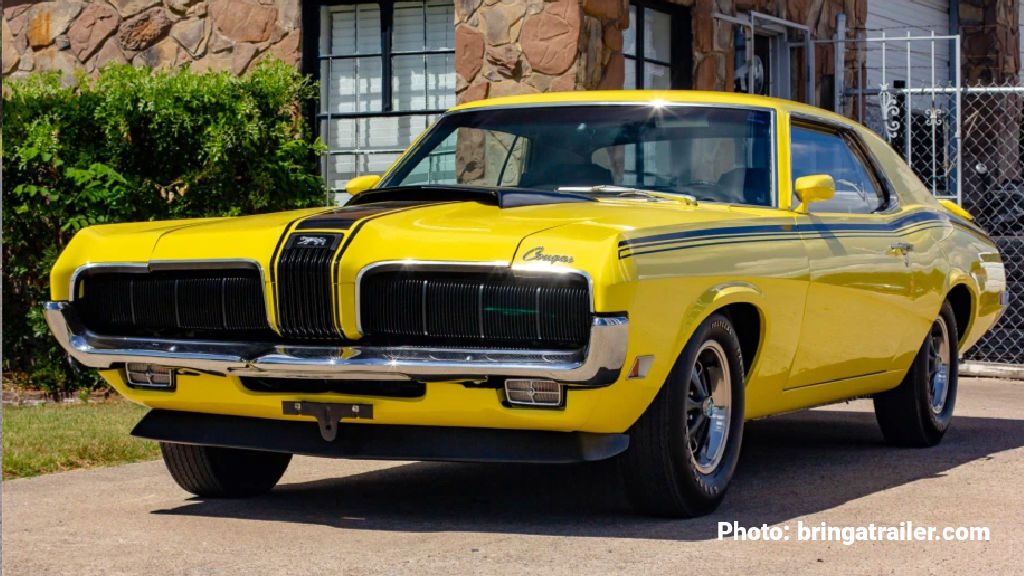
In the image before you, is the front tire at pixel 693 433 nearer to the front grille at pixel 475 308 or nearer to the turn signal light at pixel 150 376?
the front grille at pixel 475 308

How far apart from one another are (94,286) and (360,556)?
172cm

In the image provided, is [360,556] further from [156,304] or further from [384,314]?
[156,304]

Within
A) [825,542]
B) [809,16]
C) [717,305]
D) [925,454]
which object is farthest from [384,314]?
[809,16]

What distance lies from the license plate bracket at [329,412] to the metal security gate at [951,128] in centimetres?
824

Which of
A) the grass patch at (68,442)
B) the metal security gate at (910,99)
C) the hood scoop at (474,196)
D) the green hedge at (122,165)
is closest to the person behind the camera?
the hood scoop at (474,196)

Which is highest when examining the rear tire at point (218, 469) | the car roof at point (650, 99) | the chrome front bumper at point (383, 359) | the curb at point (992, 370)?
the car roof at point (650, 99)

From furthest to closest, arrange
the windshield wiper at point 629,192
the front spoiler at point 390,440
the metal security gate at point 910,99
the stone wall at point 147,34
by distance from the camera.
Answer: the metal security gate at point 910,99 < the stone wall at point 147,34 < the windshield wiper at point 629,192 < the front spoiler at point 390,440

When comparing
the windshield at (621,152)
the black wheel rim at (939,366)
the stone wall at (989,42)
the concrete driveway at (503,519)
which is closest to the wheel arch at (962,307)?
the black wheel rim at (939,366)

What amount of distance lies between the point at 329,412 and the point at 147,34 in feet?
27.4

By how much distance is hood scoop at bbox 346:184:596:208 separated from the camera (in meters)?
6.24

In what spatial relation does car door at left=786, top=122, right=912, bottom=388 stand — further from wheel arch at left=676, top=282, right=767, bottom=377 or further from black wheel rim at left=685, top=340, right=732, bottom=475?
black wheel rim at left=685, top=340, right=732, bottom=475

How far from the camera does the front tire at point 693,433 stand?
573cm

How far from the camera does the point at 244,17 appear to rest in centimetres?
1304

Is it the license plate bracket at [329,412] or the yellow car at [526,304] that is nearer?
the yellow car at [526,304]
